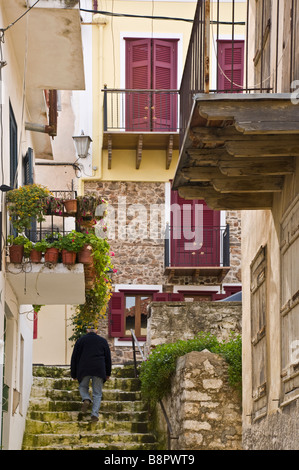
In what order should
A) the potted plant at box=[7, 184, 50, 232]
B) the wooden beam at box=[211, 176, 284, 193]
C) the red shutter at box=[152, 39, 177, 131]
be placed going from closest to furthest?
the wooden beam at box=[211, 176, 284, 193]
the potted plant at box=[7, 184, 50, 232]
the red shutter at box=[152, 39, 177, 131]

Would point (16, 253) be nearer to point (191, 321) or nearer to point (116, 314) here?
point (191, 321)

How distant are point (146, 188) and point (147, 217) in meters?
0.73

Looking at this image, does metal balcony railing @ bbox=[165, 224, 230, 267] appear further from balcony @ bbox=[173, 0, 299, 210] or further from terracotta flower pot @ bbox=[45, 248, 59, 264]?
balcony @ bbox=[173, 0, 299, 210]

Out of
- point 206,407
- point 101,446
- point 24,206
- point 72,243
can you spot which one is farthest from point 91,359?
point 24,206

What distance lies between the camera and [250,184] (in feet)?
31.9

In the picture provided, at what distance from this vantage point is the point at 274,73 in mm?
10055

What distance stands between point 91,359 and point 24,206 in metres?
4.62

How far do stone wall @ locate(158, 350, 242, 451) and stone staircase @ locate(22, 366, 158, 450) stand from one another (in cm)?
151

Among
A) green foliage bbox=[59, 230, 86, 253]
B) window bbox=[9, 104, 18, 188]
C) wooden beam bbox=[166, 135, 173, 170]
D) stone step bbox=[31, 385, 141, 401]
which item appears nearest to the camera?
green foliage bbox=[59, 230, 86, 253]

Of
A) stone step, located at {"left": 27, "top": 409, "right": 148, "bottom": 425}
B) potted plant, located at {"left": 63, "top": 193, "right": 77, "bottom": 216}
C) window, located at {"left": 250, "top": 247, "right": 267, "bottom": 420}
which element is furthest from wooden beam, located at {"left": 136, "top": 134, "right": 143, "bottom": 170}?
window, located at {"left": 250, "top": 247, "right": 267, "bottom": 420}

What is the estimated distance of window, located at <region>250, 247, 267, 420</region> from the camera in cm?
1070

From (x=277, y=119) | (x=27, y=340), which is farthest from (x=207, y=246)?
(x=277, y=119)

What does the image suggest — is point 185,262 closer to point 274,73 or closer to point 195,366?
point 195,366
